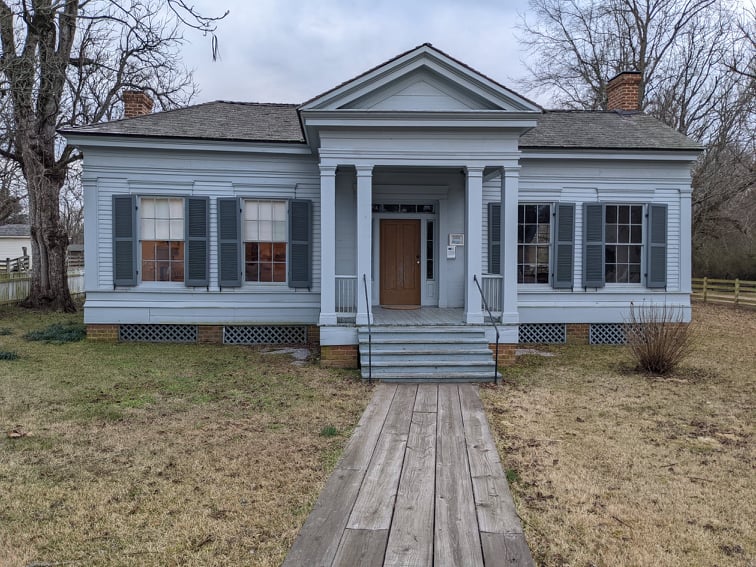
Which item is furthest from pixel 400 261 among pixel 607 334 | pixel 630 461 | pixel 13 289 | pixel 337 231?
pixel 13 289

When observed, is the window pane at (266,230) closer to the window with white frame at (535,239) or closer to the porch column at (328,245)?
the porch column at (328,245)

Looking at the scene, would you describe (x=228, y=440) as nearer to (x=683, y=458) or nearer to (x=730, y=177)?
(x=683, y=458)

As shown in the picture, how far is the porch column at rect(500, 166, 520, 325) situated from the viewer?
360 inches

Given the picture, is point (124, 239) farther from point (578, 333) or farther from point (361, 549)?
point (578, 333)

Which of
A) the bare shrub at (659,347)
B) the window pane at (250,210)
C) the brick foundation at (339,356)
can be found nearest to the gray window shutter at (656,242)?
the bare shrub at (659,347)

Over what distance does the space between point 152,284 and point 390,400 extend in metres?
6.34

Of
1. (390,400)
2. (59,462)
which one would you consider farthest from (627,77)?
(59,462)

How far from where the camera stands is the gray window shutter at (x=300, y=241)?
1102cm

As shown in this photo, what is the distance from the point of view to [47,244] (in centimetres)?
1503

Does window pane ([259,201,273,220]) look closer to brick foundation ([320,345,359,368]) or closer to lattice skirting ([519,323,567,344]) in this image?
brick foundation ([320,345,359,368])

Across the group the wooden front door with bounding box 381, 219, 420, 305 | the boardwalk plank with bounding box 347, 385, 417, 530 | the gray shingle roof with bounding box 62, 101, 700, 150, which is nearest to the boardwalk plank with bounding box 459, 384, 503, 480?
the boardwalk plank with bounding box 347, 385, 417, 530

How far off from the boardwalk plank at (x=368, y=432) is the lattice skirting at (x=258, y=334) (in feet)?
13.6

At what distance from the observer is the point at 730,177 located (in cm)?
2014

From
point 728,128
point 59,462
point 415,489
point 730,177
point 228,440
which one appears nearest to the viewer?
point 415,489
